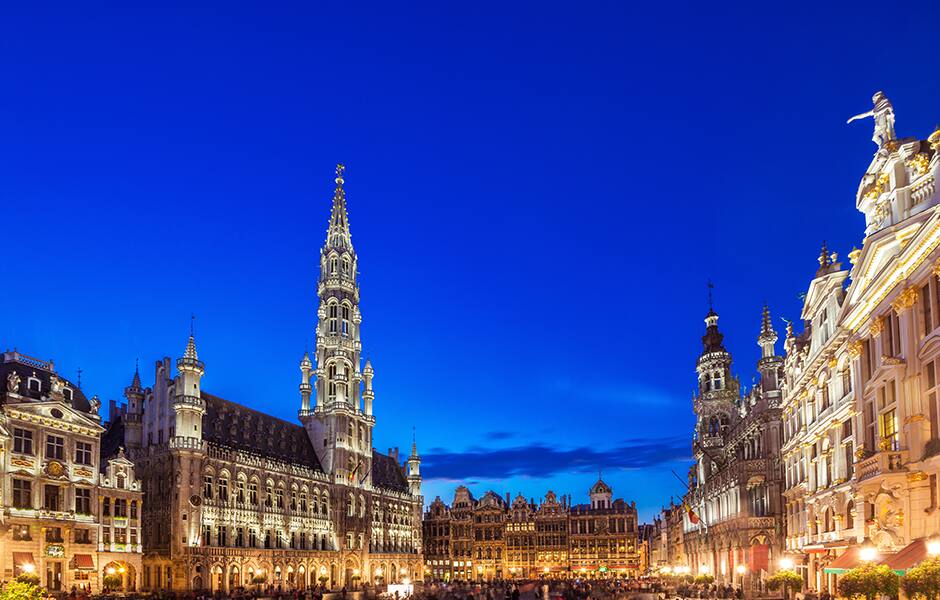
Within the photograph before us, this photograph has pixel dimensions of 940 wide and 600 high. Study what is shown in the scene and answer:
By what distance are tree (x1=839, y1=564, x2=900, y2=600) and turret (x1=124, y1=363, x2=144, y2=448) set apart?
237 feet

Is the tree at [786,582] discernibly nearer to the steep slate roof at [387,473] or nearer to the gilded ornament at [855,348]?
the gilded ornament at [855,348]

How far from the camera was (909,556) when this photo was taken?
30.8 meters

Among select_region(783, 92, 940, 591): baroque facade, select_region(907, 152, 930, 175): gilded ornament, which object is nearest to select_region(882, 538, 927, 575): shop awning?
select_region(783, 92, 940, 591): baroque facade

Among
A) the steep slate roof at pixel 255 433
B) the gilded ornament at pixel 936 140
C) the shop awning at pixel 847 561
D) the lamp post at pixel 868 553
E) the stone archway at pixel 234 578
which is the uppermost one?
the gilded ornament at pixel 936 140

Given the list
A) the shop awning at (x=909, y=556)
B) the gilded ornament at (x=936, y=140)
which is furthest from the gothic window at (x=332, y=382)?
the gilded ornament at (x=936, y=140)

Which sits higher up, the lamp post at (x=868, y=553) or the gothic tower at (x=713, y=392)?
the gothic tower at (x=713, y=392)

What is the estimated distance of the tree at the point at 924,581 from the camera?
24594mm

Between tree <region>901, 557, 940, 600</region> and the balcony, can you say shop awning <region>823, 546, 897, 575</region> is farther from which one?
tree <region>901, 557, 940, 600</region>

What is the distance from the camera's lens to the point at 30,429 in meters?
62.7

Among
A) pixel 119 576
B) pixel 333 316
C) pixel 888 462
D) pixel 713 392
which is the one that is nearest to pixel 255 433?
pixel 333 316

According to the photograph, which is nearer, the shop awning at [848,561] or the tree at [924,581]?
the tree at [924,581]

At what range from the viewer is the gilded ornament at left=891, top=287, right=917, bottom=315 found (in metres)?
33.2

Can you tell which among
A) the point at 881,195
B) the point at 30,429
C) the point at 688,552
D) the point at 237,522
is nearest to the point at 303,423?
the point at 237,522

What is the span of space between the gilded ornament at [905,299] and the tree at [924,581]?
34.3 ft
